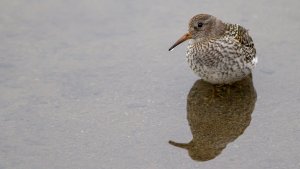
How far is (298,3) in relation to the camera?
354 inches

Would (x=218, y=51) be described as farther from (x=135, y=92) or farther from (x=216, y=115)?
(x=135, y=92)

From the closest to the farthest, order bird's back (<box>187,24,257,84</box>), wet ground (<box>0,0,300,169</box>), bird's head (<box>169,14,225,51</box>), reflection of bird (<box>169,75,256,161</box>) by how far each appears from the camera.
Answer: wet ground (<box>0,0,300,169</box>) < reflection of bird (<box>169,75,256,161</box>) < bird's back (<box>187,24,257,84</box>) < bird's head (<box>169,14,225,51</box>)

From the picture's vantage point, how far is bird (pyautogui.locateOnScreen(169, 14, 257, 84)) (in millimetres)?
7332

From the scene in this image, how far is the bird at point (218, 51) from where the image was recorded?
7.33m

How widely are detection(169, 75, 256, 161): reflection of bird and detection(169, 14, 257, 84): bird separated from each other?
20 centimetres

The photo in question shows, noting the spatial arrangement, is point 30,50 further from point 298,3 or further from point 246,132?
point 298,3

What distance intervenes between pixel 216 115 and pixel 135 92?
3.46 feet

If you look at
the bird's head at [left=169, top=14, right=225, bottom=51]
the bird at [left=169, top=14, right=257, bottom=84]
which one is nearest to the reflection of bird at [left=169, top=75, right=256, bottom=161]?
the bird at [left=169, top=14, right=257, bottom=84]

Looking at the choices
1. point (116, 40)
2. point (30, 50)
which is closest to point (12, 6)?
point (30, 50)

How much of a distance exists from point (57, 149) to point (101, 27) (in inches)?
105

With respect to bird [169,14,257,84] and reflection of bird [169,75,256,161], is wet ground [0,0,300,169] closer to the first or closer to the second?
reflection of bird [169,75,256,161]

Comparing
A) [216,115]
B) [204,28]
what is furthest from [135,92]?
[204,28]

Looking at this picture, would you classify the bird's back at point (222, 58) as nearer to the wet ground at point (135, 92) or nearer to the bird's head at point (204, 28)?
the bird's head at point (204, 28)

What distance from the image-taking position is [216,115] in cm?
711
